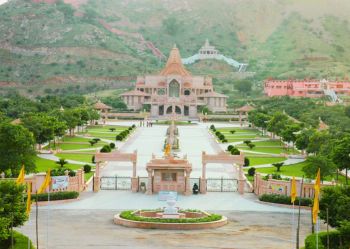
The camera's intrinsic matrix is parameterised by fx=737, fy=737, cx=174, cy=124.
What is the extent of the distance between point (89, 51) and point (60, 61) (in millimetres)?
10327

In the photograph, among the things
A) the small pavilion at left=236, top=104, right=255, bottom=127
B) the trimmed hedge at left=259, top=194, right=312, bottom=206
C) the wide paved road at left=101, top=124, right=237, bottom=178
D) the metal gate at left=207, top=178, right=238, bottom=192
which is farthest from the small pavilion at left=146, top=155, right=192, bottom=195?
the small pavilion at left=236, top=104, right=255, bottom=127

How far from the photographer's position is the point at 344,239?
2806 cm

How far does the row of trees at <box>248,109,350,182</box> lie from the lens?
144ft

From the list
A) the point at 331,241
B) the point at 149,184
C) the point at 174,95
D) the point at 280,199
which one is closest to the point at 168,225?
the point at 331,241

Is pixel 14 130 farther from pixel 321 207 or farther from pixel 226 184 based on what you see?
pixel 321 207

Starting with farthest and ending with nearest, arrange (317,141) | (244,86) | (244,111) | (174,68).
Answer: (244,86)
(174,68)
(244,111)
(317,141)

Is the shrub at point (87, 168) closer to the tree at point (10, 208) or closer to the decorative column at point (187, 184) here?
the decorative column at point (187, 184)

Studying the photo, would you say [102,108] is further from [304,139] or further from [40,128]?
[304,139]

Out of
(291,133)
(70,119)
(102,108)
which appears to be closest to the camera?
(291,133)

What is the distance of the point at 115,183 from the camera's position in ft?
153

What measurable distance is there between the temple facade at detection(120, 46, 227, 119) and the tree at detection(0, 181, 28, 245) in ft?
329

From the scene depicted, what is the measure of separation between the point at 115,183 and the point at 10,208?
18287 millimetres

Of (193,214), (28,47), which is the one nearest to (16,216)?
(193,214)

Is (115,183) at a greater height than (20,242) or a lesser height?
greater
